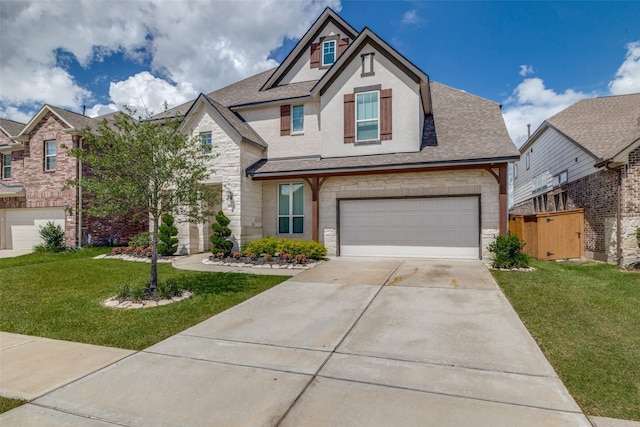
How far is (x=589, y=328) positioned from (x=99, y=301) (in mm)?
9353

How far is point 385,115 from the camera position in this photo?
1317 cm

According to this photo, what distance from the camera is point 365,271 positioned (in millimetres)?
10133

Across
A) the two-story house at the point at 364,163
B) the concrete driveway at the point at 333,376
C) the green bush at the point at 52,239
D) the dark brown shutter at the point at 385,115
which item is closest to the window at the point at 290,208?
the two-story house at the point at 364,163

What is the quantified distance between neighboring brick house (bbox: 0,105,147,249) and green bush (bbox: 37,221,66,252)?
11.8 inches

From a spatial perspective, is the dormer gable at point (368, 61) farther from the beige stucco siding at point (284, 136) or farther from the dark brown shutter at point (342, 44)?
the dark brown shutter at point (342, 44)

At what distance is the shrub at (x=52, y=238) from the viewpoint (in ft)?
52.6

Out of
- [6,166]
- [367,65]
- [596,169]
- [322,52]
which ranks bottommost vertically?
[596,169]

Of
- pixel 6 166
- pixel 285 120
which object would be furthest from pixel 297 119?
pixel 6 166

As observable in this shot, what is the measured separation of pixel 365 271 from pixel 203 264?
5.75 m

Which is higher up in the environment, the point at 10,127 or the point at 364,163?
the point at 10,127

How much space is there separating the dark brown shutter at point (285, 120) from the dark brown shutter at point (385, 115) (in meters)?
4.32

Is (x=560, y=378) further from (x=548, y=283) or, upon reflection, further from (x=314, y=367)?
(x=548, y=283)

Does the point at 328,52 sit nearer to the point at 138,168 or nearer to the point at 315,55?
the point at 315,55

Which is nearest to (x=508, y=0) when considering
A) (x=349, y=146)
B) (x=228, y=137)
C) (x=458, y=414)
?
(x=349, y=146)
